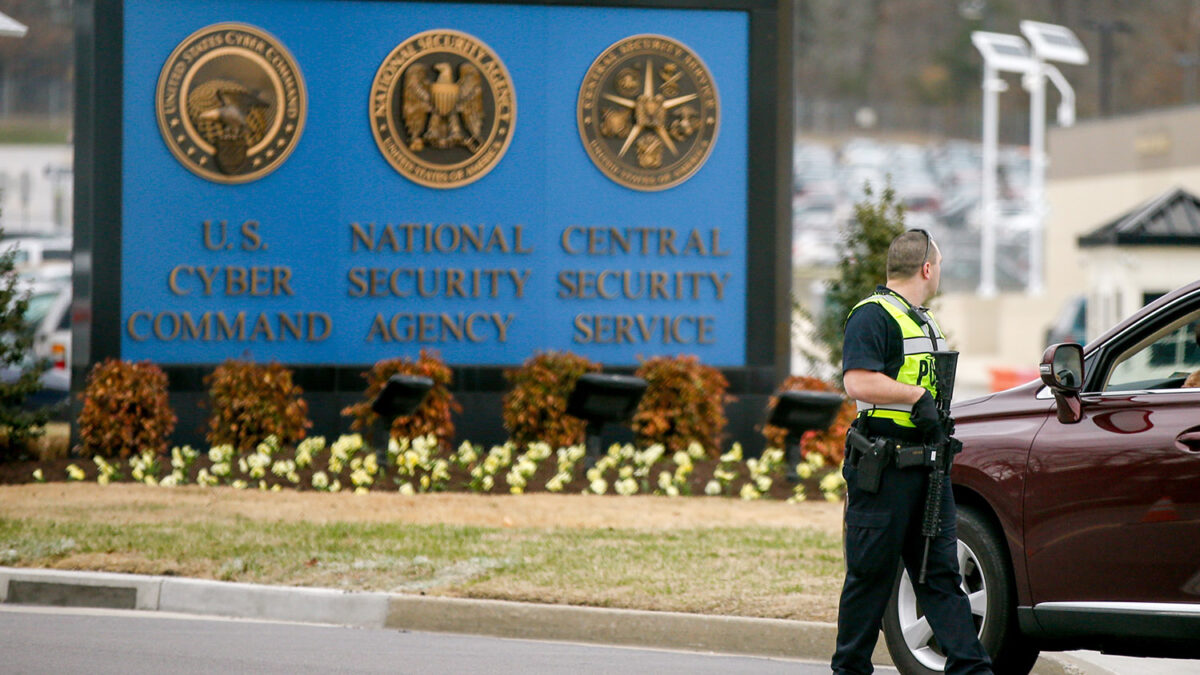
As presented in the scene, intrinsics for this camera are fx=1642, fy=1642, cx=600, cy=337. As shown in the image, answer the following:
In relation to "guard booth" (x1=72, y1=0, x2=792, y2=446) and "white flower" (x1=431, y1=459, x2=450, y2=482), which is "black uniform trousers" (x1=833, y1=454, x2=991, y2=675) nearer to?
"white flower" (x1=431, y1=459, x2=450, y2=482)

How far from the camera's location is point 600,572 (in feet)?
29.7

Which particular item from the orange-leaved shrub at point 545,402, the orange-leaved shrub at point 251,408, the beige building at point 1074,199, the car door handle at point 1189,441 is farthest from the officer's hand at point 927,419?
the beige building at point 1074,199

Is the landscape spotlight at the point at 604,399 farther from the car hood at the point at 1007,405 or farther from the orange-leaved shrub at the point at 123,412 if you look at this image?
the car hood at the point at 1007,405

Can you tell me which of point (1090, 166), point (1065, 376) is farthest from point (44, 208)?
point (1065, 376)

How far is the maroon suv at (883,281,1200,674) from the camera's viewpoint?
229 inches

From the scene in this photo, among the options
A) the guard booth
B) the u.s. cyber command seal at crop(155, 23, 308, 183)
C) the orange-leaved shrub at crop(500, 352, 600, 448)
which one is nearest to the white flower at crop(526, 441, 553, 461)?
the orange-leaved shrub at crop(500, 352, 600, 448)

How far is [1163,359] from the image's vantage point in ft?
20.7

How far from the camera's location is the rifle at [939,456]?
586 centimetres

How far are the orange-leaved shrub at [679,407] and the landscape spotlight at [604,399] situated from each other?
399mm

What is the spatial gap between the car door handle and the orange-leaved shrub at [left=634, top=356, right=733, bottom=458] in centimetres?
783

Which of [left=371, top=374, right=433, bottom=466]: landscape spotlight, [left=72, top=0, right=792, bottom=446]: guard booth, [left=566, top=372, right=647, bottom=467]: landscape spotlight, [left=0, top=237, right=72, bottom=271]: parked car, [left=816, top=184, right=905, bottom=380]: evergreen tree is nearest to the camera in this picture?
A: [left=371, top=374, right=433, bottom=466]: landscape spotlight

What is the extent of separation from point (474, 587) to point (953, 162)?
90272 millimetres

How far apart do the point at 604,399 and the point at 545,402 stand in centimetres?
59

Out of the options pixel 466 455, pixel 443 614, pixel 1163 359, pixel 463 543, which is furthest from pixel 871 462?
pixel 466 455
